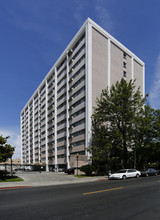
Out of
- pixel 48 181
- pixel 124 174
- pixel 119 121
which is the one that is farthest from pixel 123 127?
pixel 48 181

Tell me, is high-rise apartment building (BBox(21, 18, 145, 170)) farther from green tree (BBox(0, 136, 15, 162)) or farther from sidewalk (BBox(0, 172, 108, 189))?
green tree (BBox(0, 136, 15, 162))

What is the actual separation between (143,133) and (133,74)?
25.0 meters

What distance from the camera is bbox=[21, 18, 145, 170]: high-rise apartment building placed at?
4509 cm

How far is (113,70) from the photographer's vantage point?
5038 cm

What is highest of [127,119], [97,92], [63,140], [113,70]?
[113,70]

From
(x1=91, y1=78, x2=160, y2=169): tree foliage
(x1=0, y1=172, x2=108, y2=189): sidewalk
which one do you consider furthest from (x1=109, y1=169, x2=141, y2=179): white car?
(x1=91, y1=78, x2=160, y2=169): tree foliage

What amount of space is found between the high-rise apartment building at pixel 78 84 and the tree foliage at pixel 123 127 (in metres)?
4.92

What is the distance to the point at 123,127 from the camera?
36.7 metres

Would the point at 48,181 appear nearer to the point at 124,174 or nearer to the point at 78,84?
the point at 124,174

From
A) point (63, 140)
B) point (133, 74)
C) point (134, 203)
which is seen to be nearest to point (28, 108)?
point (63, 140)

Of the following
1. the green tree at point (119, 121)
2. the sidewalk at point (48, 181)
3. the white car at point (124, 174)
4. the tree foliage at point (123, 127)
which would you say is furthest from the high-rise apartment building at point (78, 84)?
the white car at point (124, 174)

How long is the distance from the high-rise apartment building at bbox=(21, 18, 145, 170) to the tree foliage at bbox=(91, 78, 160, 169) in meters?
4.92

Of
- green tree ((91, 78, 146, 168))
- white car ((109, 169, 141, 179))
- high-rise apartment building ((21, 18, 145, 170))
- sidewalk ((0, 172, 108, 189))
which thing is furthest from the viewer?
high-rise apartment building ((21, 18, 145, 170))

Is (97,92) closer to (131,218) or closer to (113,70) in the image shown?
(113,70)
